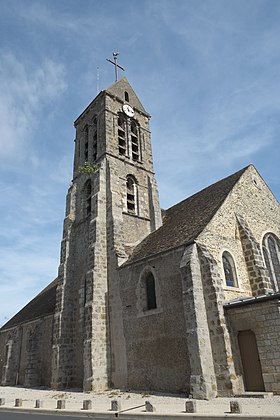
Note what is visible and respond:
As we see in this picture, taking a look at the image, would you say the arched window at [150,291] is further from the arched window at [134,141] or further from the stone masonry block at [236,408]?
the arched window at [134,141]

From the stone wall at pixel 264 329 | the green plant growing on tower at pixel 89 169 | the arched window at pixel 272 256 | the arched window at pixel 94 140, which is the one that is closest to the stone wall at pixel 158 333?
the stone wall at pixel 264 329

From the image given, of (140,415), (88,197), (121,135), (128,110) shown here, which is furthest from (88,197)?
(140,415)

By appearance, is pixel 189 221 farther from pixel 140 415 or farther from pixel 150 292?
pixel 140 415

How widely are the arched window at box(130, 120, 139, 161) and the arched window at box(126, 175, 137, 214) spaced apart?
2214 mm

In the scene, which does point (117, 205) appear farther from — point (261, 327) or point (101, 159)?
point (261, 327)

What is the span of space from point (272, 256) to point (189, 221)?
4381mm

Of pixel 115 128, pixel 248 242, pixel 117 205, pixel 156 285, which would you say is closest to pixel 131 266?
pixel 156 285

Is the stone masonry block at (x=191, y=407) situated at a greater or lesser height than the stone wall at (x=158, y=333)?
lesser

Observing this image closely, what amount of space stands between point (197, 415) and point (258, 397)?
11.3 feet

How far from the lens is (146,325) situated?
1357cm

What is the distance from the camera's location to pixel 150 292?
46.3ft

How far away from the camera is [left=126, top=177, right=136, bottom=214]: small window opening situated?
1972 cm

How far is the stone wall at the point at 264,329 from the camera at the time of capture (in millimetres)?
9977

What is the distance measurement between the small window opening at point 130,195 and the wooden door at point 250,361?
33.9ft
